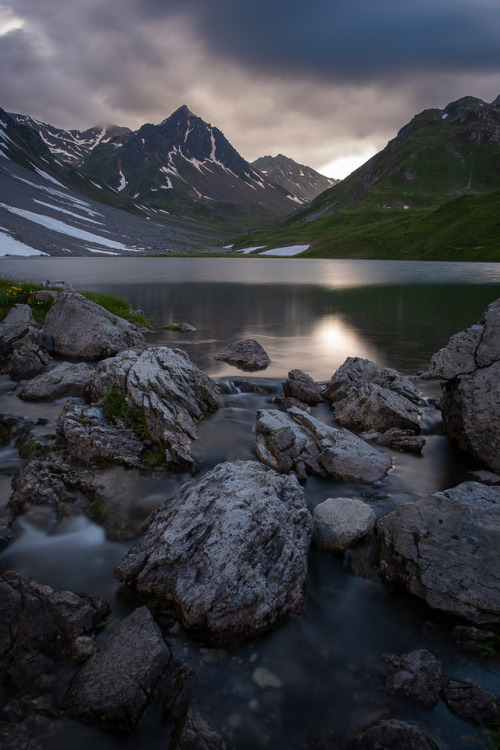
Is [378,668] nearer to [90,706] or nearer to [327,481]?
[90,706]

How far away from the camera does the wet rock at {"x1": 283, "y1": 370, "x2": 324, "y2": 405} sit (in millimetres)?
17297

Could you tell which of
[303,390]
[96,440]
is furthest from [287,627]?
[303,390]

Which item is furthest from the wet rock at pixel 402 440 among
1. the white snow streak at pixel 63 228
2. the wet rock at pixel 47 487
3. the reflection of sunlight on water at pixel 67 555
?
the white snow streak at pixel 63 228

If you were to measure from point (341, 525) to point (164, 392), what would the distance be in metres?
7.26

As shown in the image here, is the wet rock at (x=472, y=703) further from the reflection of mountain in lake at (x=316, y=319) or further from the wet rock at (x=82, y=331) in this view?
the wet rock at (x=82, y=331)

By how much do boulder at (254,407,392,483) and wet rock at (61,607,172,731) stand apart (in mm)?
5966

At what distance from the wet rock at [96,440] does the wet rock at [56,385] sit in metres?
3.39

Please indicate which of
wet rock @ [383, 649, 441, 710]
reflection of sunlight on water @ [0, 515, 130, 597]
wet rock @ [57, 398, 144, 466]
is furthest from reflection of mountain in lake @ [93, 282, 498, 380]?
wet rock @ [383, 649, 441, 710]

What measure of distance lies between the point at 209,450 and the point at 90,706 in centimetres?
765

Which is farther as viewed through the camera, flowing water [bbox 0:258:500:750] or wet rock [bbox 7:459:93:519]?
wet rock [bbox 7:459:93:519]

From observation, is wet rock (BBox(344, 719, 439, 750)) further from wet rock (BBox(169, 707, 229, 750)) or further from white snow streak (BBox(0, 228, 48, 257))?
white snow streak (BBox(0, 228, 48, 257))

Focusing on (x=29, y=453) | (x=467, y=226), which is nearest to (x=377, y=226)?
(x=467, y=226)

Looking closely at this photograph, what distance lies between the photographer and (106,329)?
2281 centimetres

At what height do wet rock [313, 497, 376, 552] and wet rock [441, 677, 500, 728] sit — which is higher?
wet rock [313, 497, 376, 552]
